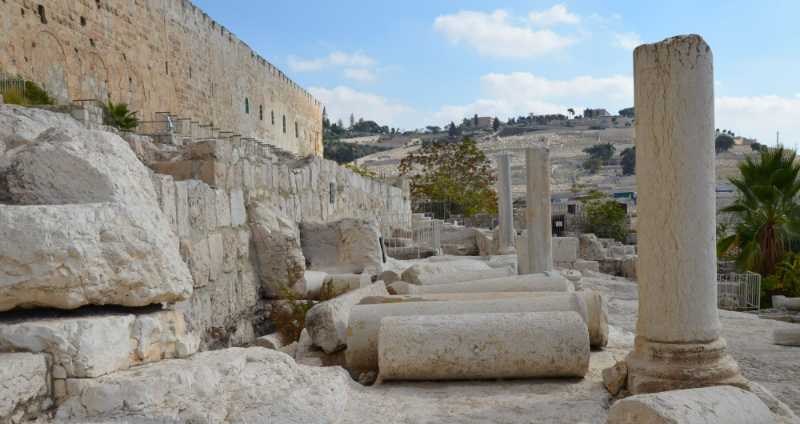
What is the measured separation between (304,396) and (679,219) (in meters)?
2.59

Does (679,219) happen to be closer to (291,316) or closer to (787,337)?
(291,316)

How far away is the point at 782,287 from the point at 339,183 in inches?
461

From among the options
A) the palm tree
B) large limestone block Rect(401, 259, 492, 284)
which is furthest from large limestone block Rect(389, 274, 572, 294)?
the palm tree

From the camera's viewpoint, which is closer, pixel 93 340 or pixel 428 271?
pixel 93 340

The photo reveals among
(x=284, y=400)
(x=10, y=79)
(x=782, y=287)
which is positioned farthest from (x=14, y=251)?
(x=782, y=287)

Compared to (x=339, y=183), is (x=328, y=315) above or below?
below

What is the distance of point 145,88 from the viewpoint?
22.0m

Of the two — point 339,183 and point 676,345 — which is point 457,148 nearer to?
point 339,183

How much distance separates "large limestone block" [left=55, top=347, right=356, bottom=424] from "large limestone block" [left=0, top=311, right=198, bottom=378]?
6 centimetres

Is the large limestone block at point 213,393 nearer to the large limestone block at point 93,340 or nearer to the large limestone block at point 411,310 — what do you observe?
the large limestone block at point 93,340

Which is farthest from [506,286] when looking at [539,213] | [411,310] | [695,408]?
[539,213]

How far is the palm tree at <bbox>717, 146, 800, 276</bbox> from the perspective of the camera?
667 inches

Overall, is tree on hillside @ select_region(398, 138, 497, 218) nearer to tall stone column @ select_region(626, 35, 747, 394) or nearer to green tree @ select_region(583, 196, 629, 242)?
green tree @ select_region(583, 196, 629, 242)

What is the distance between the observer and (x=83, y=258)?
2777 millimetres
